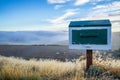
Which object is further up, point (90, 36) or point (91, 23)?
point (91, 23)

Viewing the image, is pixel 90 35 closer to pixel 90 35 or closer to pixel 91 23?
pixel 90 35

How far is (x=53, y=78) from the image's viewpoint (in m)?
9.15

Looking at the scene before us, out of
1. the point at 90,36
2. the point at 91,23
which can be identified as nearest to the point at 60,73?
the point at 90,36

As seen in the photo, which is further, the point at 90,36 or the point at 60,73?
the point at 90,36

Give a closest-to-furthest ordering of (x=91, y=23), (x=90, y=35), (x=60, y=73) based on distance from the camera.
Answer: (x=60, y=73)
(x=90, y=35)
(x=91, y=23)

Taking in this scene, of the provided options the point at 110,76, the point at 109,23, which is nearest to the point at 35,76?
the point at 110,76

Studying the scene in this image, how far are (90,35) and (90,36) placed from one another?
0.14 feet

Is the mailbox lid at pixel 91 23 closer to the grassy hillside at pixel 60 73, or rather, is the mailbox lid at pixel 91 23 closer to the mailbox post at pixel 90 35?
the mailbox post at pixel 90 35

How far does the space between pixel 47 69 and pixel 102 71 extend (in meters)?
1.96

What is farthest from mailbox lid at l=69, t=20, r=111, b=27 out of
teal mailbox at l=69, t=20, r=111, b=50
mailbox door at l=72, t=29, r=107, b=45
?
mailbox door at l=72, t=29, r=107, b=45

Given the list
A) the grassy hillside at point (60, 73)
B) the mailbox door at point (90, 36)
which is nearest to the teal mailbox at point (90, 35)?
the mailbox door at point (90, 36)

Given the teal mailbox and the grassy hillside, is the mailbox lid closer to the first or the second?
the teal mailbox

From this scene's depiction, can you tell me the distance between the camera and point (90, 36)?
33.8ft

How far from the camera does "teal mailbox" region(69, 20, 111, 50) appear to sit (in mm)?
10070
